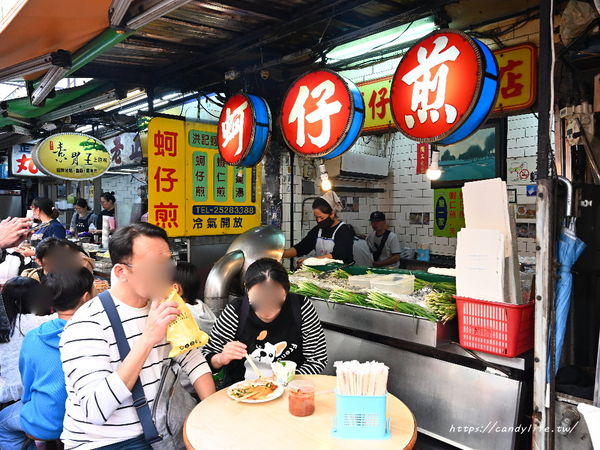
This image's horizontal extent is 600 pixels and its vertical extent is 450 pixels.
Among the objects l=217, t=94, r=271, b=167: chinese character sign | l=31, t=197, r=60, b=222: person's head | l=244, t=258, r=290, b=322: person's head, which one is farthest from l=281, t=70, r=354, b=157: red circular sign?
l=31, t=197, r=60, b=222: person's head

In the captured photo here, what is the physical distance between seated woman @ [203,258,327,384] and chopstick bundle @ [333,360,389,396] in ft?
3.33

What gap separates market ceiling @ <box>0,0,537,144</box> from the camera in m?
3.43

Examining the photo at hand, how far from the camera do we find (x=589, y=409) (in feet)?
8.85

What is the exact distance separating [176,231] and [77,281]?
3212 mm

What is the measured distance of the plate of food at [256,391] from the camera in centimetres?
268

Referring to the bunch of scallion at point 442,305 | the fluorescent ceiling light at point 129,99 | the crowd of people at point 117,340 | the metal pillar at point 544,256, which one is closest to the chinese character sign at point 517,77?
the metal pillar at point 544,256

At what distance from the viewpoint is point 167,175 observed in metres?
6.18

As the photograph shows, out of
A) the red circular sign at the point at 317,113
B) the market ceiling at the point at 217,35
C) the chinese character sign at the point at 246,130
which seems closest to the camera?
the market ceiling at the point at 217,35

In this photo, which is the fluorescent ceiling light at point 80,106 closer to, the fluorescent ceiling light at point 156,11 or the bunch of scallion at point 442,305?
the fluorescent ceiling light at point 156,11

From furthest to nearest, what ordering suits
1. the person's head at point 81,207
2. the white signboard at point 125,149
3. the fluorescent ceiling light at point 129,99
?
the person's head at point 81,207 < the white signboard at point 125,149 < the fluorescent ceiling light at point 129,99

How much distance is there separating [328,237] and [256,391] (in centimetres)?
404

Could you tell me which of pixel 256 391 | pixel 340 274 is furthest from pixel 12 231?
pixel 340 274

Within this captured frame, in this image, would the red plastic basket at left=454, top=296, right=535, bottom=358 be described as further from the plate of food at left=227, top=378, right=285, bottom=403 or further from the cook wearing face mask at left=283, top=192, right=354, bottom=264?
the cook wearing face mask at left=283, top=192, right=354, bottom=264

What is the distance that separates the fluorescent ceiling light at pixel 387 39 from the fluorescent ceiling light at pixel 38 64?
323 cm
